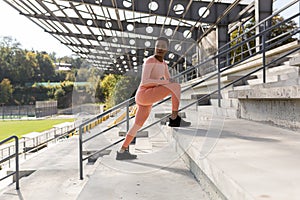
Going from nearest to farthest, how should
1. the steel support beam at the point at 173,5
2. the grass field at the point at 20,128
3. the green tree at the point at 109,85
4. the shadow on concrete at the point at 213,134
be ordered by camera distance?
the shadow on concrete at the point at 213,134 < the green tree at the point at 109,85 < the steel support beam at the point at 173,5 < the grass field at the point at 20,128

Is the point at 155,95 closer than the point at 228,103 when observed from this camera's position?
Yes

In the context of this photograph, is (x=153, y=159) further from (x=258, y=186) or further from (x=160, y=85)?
(x=258, y=186)

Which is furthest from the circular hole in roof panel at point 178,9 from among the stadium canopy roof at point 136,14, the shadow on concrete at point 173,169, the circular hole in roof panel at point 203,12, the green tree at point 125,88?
the shadow on concrete at point 173,169

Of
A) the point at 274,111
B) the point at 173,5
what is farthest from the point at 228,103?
the point at 173,5

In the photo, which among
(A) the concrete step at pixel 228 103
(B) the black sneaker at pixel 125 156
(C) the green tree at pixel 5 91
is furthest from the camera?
(C) the green tree at pixel 5 91

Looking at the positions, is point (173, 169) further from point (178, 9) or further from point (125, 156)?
point (178, 9)

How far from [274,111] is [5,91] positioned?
5100cm

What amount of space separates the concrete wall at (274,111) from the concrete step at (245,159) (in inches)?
5.1

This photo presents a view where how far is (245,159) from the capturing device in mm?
1576

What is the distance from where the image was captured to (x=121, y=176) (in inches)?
88.3

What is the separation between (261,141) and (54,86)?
50.9 meters

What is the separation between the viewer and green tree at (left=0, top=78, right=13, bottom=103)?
47.5m

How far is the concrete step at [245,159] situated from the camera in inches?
44.3

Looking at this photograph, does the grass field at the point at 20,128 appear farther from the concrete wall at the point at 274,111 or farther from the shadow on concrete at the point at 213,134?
the shadow on concrete at the point at 213,134
